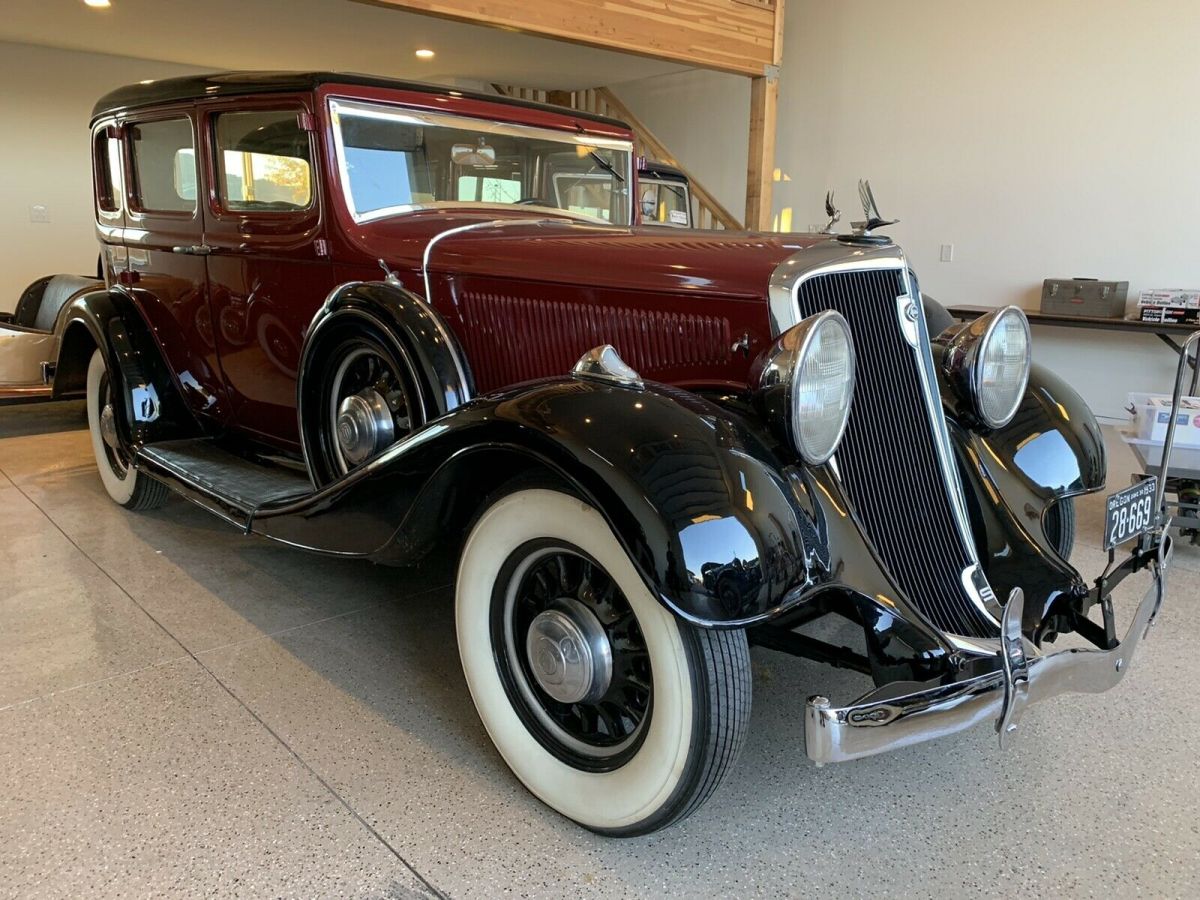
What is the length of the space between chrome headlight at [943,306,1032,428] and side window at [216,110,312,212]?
78.9 inches

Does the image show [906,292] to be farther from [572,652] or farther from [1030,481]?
[572,652]

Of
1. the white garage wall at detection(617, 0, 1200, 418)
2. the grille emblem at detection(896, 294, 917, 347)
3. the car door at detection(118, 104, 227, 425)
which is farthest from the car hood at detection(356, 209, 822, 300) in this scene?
the white garage wall at detection(617, 0, 1200, 418)

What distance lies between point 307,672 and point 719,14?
6.73 metres

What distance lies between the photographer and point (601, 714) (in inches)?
67.8

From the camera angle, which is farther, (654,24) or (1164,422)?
(654,24)

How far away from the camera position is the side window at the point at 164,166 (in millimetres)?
3129

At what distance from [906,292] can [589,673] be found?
3.66ft

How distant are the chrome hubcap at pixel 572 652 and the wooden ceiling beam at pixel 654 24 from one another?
4.67 m

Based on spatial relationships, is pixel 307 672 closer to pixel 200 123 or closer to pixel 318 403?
pixel 318 403

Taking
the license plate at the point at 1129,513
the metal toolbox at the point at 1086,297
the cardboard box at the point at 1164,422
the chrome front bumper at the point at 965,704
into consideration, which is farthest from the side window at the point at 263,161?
the metal toolbox at the point at 1086,297

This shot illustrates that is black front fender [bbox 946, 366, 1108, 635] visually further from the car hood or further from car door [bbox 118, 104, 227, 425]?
car door [bbox 118, 104, 227, 425]

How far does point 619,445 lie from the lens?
4.93ft

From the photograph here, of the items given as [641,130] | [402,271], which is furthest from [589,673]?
[641,130]

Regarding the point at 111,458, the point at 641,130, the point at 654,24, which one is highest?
the point at 654,24
